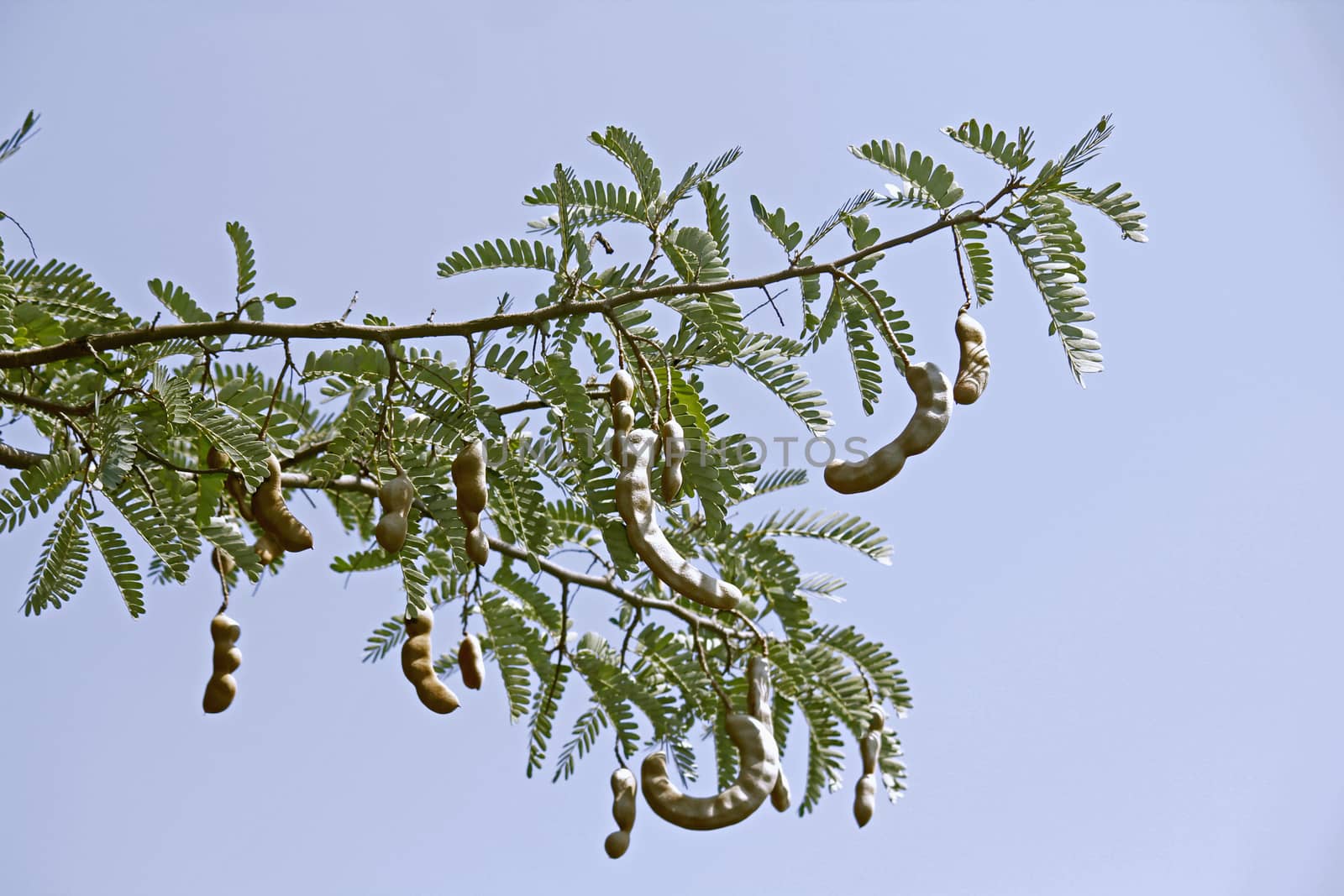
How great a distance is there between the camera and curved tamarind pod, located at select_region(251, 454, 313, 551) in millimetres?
2859

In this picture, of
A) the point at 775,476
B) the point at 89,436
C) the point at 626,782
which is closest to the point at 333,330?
the point at 89,436

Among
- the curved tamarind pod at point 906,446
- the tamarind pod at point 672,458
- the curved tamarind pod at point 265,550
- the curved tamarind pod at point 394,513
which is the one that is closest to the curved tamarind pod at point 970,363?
the curved tamarind pod at point 906,446

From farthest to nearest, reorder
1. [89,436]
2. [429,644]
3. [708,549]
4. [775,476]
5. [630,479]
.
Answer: [775,476] → [708,549] → [89,436] → [429,644] → [630,479]

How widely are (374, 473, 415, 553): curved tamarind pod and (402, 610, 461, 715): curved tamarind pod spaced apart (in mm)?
365

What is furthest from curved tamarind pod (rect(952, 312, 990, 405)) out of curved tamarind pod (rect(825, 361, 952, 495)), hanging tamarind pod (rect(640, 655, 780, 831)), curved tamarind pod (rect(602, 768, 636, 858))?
curved tamarind pod (rect(602, 768, 636, 858))

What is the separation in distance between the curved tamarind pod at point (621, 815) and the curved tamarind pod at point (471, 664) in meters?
0.54

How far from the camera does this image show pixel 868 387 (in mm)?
3215

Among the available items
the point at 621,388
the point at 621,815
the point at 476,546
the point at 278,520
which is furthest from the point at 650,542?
the point at 621,815

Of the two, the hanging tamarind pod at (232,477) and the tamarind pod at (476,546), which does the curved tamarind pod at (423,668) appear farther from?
the hanging tamarind pod at (232,477)

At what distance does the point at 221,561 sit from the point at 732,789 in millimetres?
1714

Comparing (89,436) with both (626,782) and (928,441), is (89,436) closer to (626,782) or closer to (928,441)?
(626,782)

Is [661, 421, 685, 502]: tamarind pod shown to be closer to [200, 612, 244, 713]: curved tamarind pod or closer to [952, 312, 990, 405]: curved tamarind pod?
[952, 312, 990, 405]: curved tamarind pod

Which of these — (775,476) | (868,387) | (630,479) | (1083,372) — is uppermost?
(775,476)

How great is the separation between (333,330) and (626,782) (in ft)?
5.19
